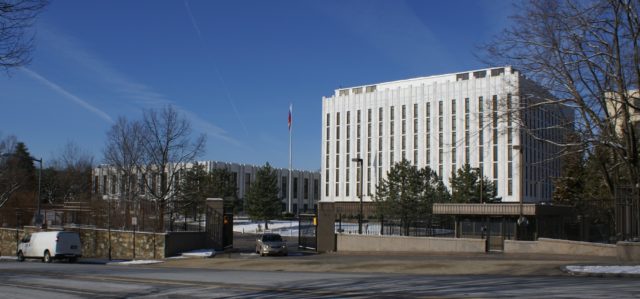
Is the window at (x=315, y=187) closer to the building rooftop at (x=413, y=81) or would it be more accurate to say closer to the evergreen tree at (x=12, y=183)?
the building rooftop at (x=413, y=81)

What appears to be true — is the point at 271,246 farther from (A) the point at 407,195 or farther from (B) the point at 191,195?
(A) the point at 407,195

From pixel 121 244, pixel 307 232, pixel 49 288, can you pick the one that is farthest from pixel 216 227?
pixel 49 288

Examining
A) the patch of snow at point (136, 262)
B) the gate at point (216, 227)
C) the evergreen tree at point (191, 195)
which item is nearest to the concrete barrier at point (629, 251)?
the gate at point (216, 227)

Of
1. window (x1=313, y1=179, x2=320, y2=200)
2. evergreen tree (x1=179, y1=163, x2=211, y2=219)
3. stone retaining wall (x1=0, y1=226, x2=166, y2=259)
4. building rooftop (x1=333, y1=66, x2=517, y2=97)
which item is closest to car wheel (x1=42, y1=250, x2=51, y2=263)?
stone retaining wall (x1=0, y1=226, x2=166, y2=259)

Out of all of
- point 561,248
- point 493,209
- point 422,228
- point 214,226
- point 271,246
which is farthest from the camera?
point 493,209

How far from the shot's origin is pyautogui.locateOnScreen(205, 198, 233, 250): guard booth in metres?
39.8

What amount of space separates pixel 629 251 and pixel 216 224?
24.9m

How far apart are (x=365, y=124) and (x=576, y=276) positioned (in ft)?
310

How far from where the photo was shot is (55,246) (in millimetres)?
38250

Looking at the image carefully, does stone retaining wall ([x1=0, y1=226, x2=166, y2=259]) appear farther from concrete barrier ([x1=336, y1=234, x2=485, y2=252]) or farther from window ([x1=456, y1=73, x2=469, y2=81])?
window ([x1=456, y1=73, x2=469, y2=81])

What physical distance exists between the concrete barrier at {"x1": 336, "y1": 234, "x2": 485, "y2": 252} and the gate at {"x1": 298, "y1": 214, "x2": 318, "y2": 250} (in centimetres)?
246

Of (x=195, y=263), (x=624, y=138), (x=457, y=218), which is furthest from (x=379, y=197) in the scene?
(x=624, y=138)

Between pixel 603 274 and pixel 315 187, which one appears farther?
pixel 315 187

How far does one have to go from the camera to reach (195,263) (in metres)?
32.3
